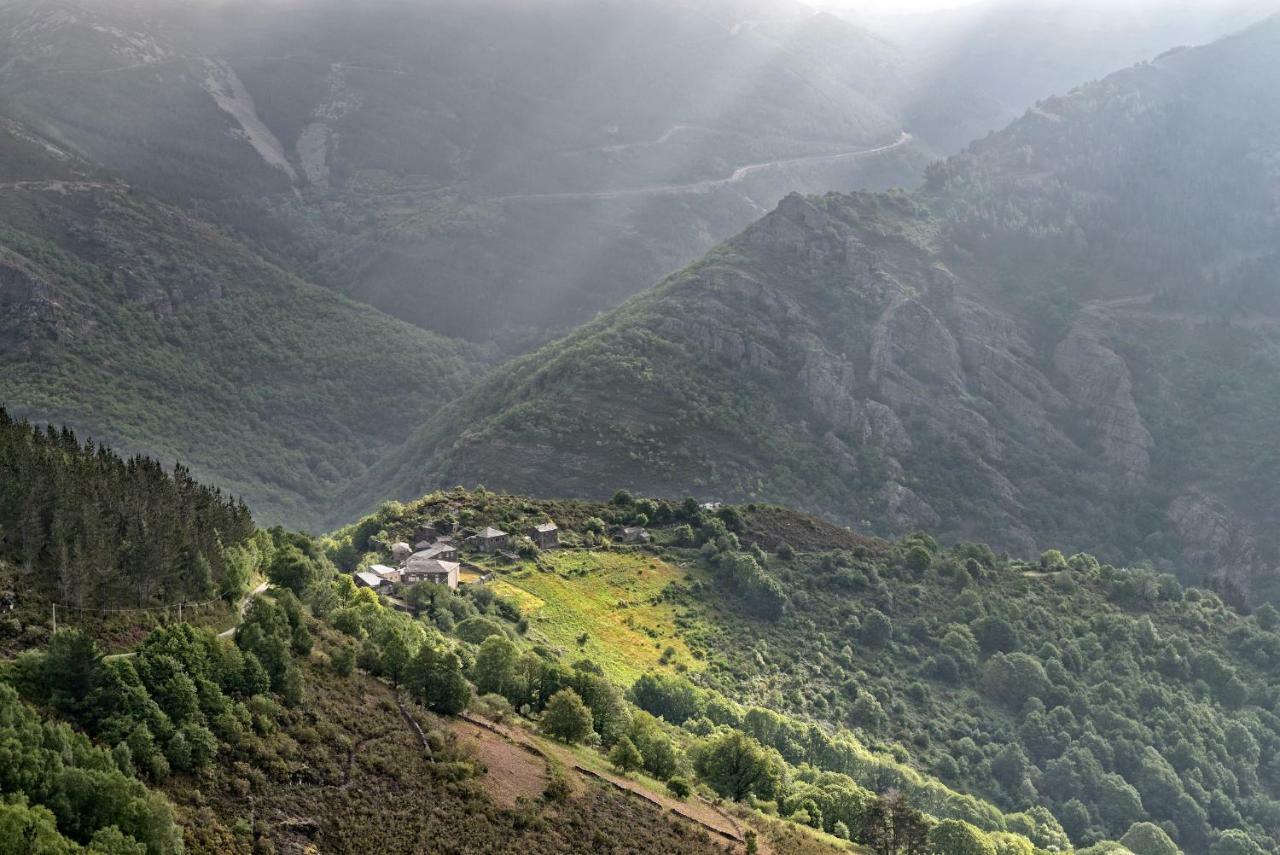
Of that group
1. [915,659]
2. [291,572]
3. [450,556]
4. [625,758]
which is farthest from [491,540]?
[625,758]

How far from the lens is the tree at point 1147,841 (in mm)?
94250

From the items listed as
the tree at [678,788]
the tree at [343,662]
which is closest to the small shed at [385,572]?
the tree at [678,788]

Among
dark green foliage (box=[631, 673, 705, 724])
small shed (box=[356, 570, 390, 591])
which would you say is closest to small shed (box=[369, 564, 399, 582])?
small shed (box=[356, 570, 390, 591])

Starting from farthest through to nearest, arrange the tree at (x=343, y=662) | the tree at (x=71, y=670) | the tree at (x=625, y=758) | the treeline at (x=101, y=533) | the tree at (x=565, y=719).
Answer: the tree at (x=565, y=719), the tree at (x=625, y=758), the tree at (x=343, y=662), the treeline at (x=101, y=533), the tree at (x=71, y=670)

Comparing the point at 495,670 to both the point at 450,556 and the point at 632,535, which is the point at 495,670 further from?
the point at 632,535

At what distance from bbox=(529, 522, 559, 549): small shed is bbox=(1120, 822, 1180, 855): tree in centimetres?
4799

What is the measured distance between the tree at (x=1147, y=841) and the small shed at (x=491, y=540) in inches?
1996

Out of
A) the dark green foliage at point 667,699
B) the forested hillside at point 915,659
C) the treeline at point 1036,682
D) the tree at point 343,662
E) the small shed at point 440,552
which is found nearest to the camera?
the tree at point 343,662

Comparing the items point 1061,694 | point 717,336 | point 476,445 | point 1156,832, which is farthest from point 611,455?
point 1156,832

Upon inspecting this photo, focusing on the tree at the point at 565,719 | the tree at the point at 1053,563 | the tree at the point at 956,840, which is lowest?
the tree at the point at 956,840

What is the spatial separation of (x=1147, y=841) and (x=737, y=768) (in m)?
44.6

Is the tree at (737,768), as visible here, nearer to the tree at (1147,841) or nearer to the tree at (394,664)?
the tree at (394,664)

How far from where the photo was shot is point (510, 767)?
172 ft

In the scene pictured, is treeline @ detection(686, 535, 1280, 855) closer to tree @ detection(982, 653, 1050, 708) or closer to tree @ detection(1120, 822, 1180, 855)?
tree @ detection(982, 653, 1050, 708)
